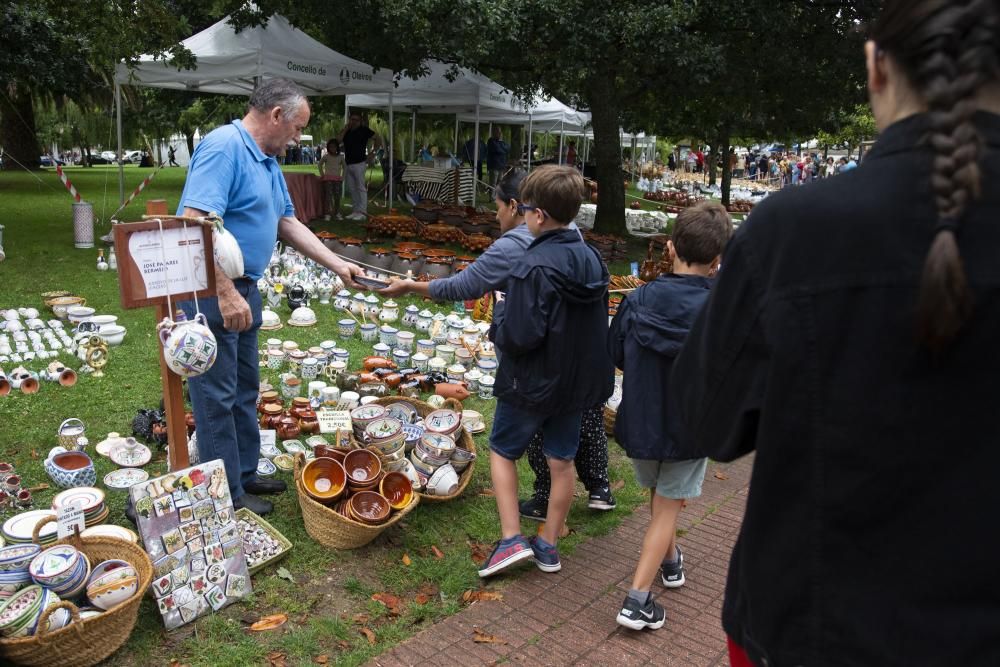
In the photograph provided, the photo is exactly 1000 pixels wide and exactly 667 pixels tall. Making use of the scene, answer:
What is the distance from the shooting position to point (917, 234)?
104 cm

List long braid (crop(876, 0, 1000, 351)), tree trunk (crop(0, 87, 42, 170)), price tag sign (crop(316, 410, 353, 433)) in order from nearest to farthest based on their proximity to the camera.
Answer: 1. long braid (crop(876, 0, 1000, 351))
2. price tag sign (crop(316, 410, 353, 433))
3. tree trunk (crop(0, 87, 42, 170))

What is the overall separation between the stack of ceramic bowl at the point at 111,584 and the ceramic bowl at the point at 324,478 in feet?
3.20

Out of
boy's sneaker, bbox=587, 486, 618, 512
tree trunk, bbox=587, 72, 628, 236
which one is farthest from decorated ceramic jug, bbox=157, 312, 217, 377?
tree trunk, bbox=587, 72, 628, 236

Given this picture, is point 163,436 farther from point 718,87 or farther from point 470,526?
point 718,87

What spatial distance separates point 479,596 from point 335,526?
0.74 m

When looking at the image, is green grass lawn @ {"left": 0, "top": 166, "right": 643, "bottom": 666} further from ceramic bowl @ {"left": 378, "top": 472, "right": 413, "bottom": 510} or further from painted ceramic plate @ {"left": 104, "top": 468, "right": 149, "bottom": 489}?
ceramic bowl @ {"left": 378, "top": 472, "right": 413, "bottom": 510}

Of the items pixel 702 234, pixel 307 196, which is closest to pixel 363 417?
Answer: pixel 702 234

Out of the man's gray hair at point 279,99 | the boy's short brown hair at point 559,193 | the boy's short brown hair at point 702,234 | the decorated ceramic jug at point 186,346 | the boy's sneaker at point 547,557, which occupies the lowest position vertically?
the boy's sneaker at point 547,557

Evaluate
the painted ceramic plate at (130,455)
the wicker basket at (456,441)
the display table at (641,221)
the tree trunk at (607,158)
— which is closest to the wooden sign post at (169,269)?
the painted ceramic plate at (130,455)

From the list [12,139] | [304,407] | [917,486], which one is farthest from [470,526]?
[12,139]

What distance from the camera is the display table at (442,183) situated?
63.6 ft

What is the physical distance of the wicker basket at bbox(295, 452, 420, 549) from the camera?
11.8 ft

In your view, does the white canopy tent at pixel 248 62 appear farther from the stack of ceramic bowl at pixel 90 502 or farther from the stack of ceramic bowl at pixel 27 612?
the stack of ceramic bowl at pixel 27 612

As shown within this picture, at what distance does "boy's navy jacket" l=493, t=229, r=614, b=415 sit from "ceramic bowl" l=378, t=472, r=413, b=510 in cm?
88
